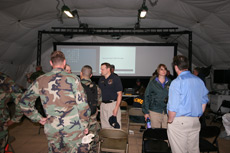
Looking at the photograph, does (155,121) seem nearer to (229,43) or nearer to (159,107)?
(159,107)

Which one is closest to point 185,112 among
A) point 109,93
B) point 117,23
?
point 109,93

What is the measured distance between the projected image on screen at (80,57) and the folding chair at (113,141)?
16.8ft

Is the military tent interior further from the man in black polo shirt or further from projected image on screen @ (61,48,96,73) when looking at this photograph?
the man in black polo shirt

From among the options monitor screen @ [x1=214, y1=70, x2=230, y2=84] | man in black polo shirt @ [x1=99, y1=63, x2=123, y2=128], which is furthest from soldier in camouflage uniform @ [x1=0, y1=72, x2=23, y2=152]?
monitor screen @ [x1=214, y1=70, x2=230, y2=84]

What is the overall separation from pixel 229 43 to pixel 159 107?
4491mm

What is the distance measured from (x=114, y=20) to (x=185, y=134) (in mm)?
5777

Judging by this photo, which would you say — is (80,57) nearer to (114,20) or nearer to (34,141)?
(114,20)

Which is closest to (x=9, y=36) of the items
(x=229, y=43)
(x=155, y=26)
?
(x=155, y=26)

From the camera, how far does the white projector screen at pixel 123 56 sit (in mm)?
7023

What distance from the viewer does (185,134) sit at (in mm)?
1661

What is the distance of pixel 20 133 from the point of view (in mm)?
3959

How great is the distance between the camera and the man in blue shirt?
1655mm

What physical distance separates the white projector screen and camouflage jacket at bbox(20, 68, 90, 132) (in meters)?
5.53

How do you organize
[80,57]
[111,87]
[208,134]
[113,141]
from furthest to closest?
[80,57] < [111,87] < [113,141] < [208,134]
